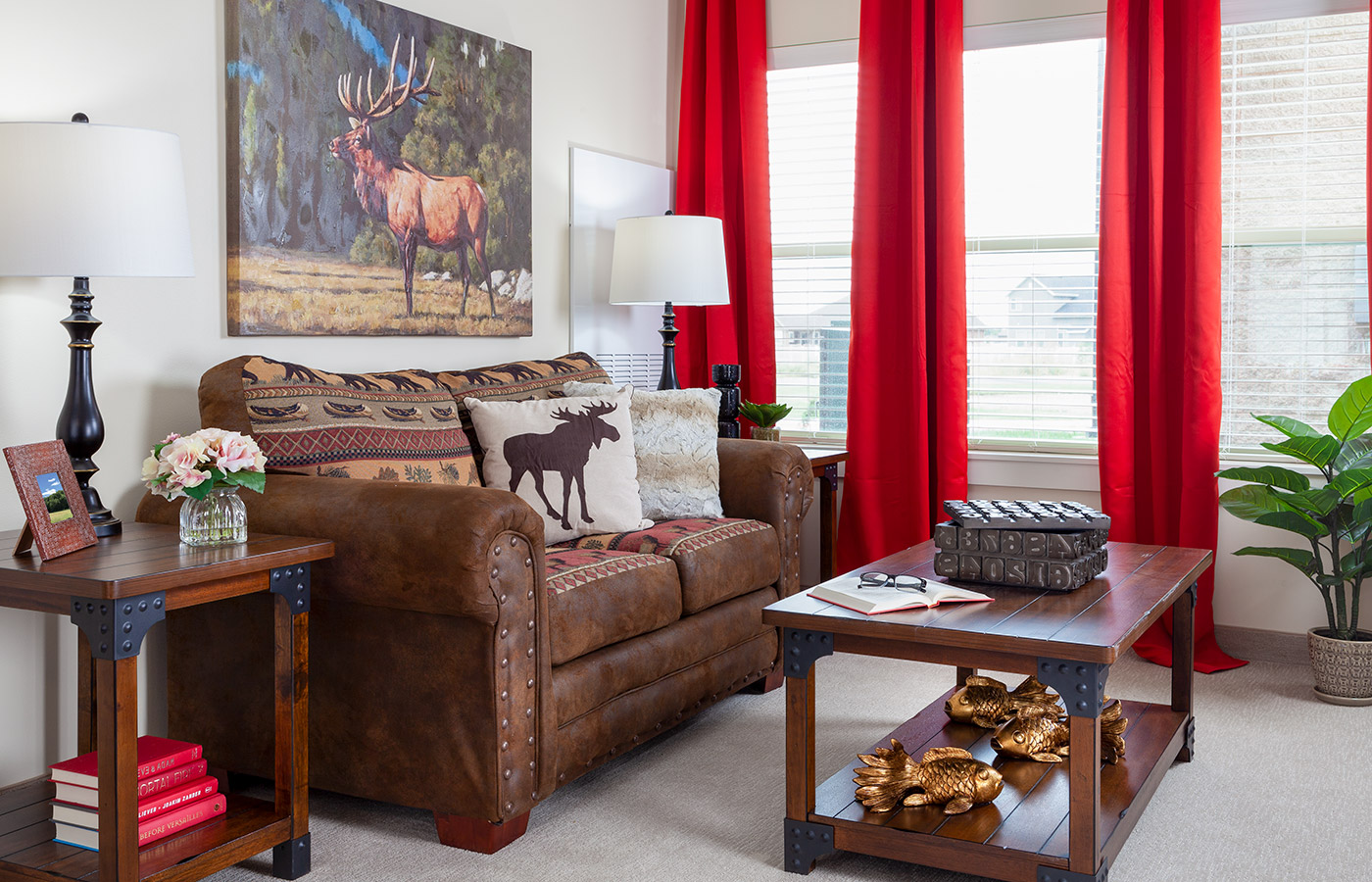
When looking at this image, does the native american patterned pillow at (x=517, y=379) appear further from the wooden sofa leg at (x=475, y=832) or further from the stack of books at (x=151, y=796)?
the stack of books at (x=151, y=796)

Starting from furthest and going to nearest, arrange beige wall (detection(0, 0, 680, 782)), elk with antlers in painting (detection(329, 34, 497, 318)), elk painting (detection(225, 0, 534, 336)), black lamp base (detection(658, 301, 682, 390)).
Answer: black lamp base (detection(658, 301, 682, 390)), elk with antlers in painting (detection(329, 34, 497, 318)), elk painting (detection(225, 0, 534, 336)), beige wall (detection(0, 0, 680, 782))

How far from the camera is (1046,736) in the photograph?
2.46 meters

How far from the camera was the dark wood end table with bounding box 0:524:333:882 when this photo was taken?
1843 millimetres

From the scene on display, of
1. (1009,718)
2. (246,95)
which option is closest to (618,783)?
(1009,718)

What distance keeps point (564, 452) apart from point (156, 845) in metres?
1.38

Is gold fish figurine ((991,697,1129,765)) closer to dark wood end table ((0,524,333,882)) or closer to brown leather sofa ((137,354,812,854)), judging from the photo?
brown leather sofa ((137,354,812,854))

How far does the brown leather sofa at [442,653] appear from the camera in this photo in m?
2.23

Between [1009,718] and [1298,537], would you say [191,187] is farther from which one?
[1298,537]

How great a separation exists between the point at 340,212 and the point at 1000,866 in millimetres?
2278

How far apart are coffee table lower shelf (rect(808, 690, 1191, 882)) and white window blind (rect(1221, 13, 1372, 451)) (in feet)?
5.71

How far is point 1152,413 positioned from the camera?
384 centimetres

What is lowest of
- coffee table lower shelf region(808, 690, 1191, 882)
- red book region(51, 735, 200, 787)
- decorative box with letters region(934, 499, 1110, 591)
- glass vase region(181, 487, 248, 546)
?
coffee table lower shelf region(808, 690, 1191, 882)

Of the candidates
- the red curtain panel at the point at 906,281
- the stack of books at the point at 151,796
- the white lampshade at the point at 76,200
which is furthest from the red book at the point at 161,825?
the red curtain panel at the point at 906,281

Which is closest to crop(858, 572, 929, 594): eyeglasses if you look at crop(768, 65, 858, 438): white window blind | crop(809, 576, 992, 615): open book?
crop(809, 576, 992, 615): open book
